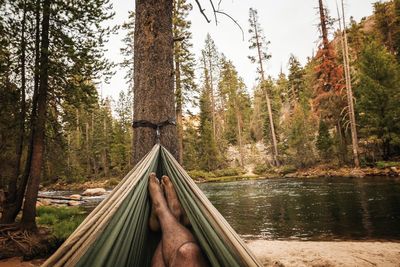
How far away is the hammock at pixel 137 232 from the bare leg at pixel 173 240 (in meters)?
0.05

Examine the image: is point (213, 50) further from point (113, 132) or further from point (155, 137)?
point (155, 137)

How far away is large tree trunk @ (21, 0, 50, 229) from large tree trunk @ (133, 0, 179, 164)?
3.69m

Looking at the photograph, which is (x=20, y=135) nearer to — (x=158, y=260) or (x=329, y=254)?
(x=158, y=260)

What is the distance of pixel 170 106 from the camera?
2.19 meters

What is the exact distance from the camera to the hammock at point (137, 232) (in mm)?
1092

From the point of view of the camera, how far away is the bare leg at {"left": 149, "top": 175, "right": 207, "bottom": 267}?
120 cm

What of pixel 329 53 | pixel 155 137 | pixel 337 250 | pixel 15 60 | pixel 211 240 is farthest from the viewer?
pixel 329 53

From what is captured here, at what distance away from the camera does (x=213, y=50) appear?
31453 mm

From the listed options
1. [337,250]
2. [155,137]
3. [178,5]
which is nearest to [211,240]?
[155,137]

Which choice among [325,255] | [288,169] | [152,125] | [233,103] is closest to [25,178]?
[152,125]

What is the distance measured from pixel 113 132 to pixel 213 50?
16870 mm

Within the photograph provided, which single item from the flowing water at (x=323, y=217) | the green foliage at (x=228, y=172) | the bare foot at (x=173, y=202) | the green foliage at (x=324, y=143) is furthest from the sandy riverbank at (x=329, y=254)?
the green foliage at (x=228, y=172)

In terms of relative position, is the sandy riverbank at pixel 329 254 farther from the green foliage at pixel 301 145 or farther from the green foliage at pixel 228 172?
the green foliage at pixel 228 172

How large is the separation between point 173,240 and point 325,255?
2.72m
